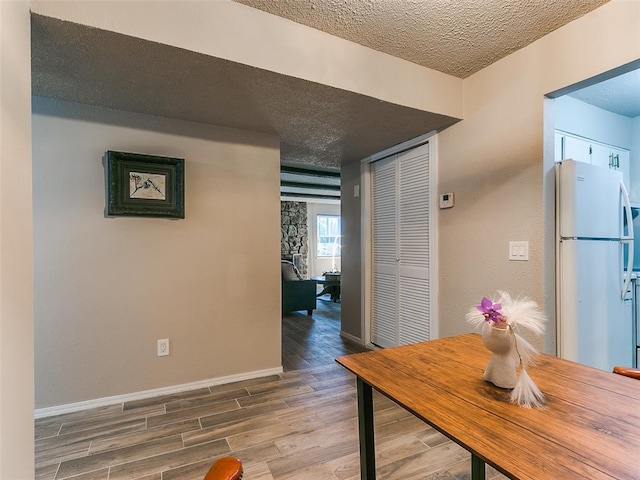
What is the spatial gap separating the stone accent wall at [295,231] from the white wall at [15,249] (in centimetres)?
724

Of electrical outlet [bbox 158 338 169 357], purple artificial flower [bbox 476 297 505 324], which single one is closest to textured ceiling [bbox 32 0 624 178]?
purple artificial flower [bbox 476 297 505 324]

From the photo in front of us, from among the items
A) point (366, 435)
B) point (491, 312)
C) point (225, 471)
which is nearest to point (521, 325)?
point (491, 312)

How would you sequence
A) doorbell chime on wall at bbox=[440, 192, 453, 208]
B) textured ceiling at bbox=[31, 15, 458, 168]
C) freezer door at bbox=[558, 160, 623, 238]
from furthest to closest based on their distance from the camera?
doorbell chime on wall at bbox=[440, 192, 453, 208]
freezer door at bbox=[558, 160, 623, 238]
textured ceiling at bbox=[31, 15, 458, 168]

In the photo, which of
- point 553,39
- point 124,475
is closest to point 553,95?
point 553,39

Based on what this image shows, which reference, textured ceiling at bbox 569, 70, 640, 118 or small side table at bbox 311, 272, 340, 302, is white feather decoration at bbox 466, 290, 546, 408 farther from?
small side table at bbox 311, 272, 340, 302

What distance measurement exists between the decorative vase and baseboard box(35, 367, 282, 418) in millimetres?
2224

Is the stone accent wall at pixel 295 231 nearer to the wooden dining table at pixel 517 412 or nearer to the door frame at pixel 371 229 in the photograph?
the door frame at pixel 371 229

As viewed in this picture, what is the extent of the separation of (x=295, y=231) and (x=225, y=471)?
8.28 m

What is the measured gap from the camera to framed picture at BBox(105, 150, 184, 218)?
2.30 m

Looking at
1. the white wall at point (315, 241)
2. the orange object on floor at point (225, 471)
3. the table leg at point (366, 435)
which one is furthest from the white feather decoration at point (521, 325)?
the white wall at point (315, 241)

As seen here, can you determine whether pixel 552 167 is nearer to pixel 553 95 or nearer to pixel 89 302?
pixel 553 95

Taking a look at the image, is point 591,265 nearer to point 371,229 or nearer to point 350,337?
point 371,229

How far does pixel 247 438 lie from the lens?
1901 millimetres

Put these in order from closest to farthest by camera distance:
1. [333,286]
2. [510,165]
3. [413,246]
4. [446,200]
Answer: [510,165] < [446,200] < [413,246] < [333,286]
